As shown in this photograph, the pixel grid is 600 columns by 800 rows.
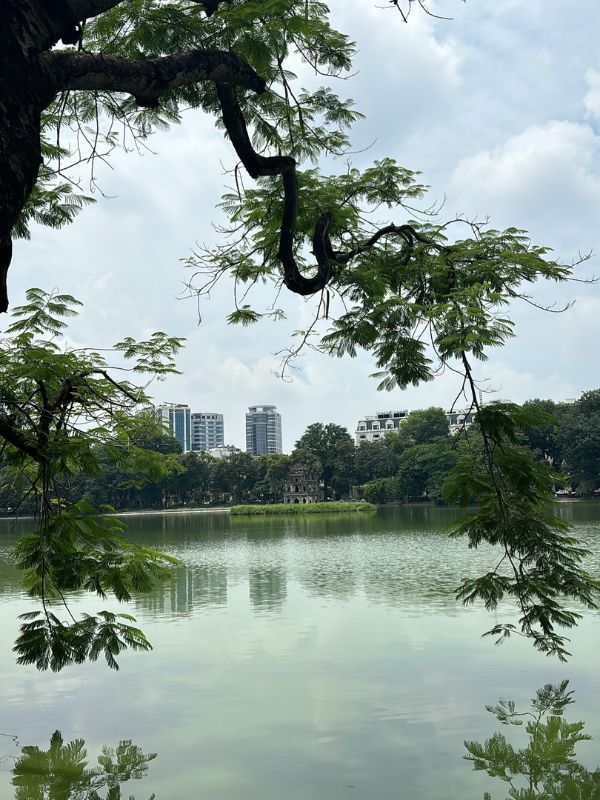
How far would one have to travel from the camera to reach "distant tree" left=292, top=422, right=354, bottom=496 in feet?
228

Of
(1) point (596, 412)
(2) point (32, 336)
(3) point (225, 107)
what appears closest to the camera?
(3) point (225, 107)

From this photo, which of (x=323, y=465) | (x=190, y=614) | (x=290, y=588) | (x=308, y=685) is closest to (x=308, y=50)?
(x=308, y=685)

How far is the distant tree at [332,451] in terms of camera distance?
228 ft

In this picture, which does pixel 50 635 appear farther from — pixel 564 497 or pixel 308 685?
pixel 564 497

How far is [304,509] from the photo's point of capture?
55.9m

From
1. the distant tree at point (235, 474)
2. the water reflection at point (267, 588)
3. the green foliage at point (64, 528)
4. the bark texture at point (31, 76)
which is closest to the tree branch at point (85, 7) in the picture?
the bark texture at point (31, 76)

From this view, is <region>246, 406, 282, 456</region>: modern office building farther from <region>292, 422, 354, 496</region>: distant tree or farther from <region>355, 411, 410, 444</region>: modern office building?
<region>292, 422, 354, 496</region>: distant tree

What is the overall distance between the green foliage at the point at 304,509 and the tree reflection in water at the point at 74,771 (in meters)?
49.6

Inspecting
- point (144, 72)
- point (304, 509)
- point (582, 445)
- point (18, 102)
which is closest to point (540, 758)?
point (144, 72)

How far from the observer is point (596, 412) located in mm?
56562

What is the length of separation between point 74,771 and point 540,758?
3.30 meters

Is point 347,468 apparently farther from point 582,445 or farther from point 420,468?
point 582,445

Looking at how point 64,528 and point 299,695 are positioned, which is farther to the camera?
point 299,695

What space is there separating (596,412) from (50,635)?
57795 millimetres
